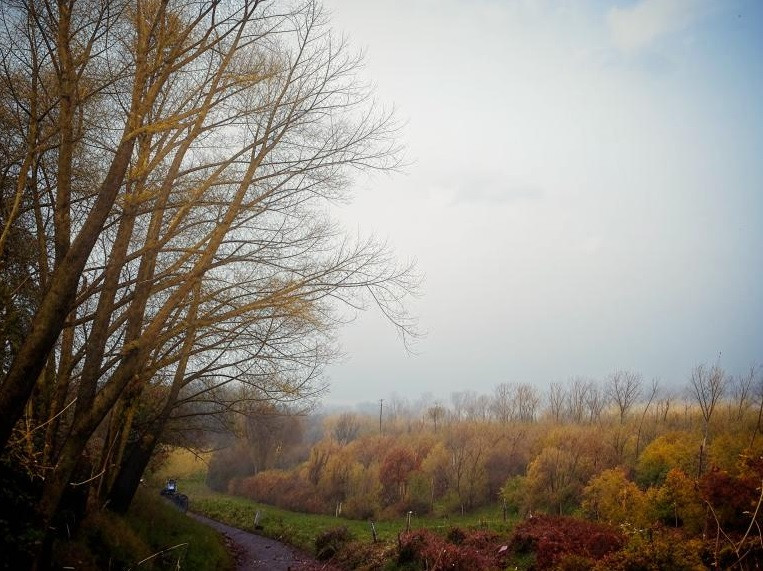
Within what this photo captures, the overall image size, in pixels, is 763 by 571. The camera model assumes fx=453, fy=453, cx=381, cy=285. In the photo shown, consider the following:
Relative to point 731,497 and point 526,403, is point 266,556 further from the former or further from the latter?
point 526,403

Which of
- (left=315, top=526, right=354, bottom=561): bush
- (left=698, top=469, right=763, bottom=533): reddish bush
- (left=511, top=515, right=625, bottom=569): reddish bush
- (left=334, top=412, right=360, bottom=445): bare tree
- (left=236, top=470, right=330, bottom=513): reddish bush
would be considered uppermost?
(left=698, top=469, right=763, bottom=533): reddish bush

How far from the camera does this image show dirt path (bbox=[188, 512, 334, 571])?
15143 millimetres

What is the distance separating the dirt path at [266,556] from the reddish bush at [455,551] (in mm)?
3448

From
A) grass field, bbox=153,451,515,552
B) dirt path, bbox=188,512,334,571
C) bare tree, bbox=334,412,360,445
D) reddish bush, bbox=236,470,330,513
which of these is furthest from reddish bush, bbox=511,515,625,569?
bare tree, bbox=334,412,360,445

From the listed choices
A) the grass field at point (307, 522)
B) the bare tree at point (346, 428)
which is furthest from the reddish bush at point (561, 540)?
the bare tree at point (346, 428)

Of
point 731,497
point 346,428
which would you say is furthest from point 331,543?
point 346,428

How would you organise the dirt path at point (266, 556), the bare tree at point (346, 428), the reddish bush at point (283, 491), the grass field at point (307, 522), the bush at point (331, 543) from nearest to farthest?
the dirt path at point (266, 556) < the bush at point (331, 543) < the grass field at point (307, 522) < the reddish bush at point (283, 491) < the bare tree at point (346, 428)

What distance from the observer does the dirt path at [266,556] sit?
1514 cm

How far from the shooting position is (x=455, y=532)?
15.3 metres

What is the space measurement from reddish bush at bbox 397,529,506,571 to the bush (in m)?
4.03

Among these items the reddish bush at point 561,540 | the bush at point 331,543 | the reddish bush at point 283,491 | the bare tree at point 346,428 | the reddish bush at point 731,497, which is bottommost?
the reddish bush at point 283,491

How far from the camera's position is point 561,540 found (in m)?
11.7

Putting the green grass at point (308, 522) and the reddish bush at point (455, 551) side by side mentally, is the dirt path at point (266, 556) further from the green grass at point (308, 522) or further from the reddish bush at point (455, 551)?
the reddish bush at point (455, 551)

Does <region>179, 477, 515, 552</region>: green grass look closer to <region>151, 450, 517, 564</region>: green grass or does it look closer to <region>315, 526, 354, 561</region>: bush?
<region>151, 450, 517, 564</region>: green grass
